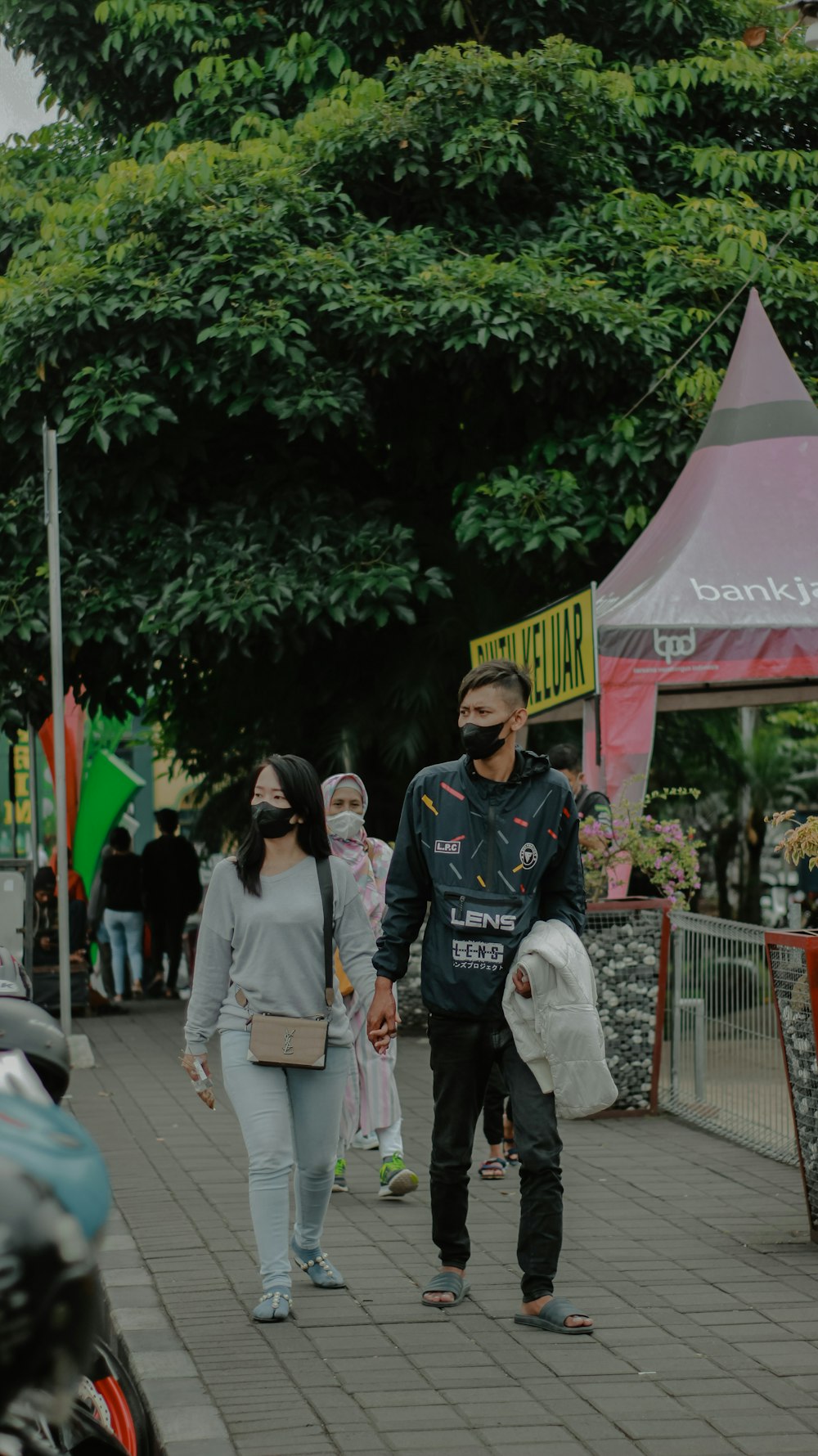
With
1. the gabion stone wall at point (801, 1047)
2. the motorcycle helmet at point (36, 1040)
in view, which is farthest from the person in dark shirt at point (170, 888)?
the motorcycle helmet at point (36, 1040)

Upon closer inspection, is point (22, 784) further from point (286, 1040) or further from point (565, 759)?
point (286, 1040)

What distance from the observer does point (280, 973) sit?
237 inches

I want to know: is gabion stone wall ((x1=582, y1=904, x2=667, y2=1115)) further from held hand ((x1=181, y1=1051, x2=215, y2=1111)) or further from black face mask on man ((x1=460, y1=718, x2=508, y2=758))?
black face mask on man ((x1=460, y1=718, x2=508, y2=758))

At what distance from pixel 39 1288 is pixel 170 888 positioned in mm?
17599

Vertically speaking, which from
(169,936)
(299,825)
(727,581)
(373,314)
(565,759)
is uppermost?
(373,314)

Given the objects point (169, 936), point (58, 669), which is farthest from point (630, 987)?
point (169, 936)

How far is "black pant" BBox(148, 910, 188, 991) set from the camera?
758 inches

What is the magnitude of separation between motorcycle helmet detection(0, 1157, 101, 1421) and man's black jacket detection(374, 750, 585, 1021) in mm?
3966

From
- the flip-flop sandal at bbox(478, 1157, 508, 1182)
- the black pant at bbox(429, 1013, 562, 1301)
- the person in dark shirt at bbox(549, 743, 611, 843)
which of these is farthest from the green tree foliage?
the black pant at bbox(429, 1013, 562, 1301)

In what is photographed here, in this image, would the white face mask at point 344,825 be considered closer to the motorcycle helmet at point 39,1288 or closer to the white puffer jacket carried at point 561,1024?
the white puffer jacket carried at point 561,1024

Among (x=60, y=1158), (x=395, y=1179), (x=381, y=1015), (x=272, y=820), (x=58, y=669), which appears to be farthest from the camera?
(x=58, y=669)

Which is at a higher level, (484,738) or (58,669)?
(58,669)

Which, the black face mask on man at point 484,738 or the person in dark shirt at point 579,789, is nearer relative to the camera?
the black face mask on man at point 484,738

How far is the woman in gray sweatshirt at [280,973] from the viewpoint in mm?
5980
